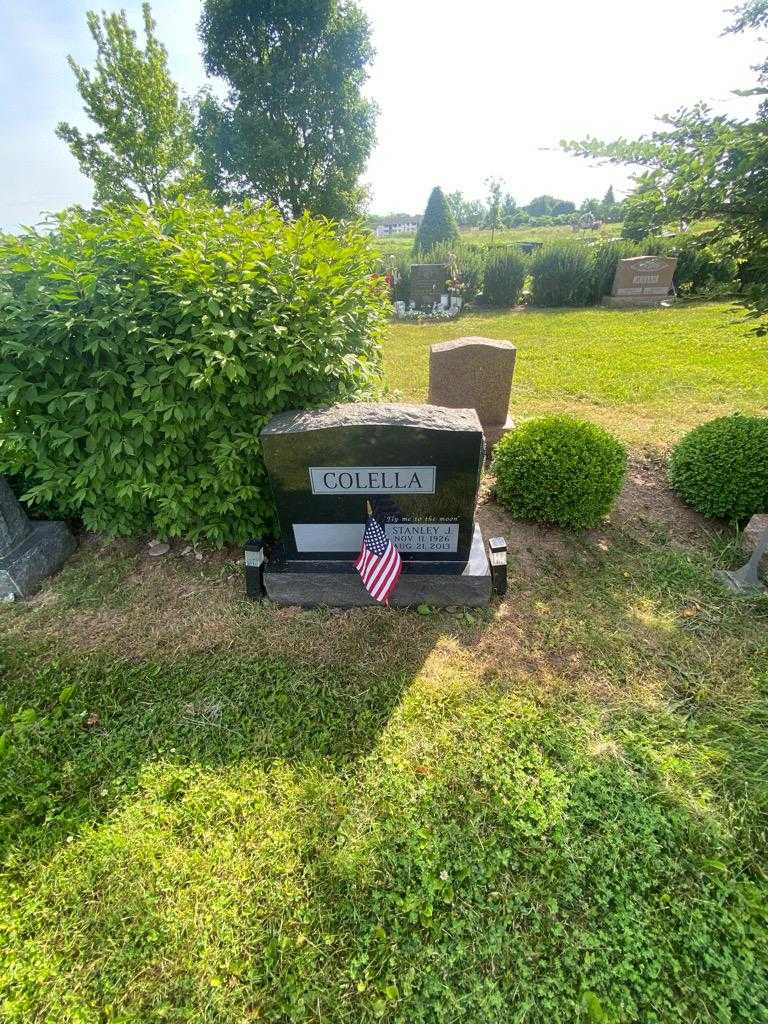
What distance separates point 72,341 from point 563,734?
364 centimetres

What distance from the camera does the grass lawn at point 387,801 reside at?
63.4 inches

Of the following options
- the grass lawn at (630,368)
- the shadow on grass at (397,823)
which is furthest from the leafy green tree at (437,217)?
the shadow on grass at (397,823)

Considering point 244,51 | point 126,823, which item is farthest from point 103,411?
point 244,51

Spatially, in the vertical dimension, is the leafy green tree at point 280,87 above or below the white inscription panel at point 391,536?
above

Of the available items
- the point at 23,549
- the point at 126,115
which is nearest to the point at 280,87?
the point at 126,115

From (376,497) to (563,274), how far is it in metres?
14.3

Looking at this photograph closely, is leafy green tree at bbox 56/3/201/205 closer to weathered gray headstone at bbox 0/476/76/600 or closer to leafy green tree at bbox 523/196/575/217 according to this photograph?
weathered gray headstone at bbox 0/476/76/600

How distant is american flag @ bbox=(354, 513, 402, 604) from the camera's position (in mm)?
2855

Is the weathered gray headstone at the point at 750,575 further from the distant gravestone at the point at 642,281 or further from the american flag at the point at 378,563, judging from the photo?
the distant gravestone at the point at 642,281

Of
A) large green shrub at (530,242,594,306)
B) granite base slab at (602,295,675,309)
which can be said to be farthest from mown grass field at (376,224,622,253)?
granite base slab at (602,295,675,309)

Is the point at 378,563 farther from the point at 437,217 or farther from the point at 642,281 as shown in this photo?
the point at 437,217

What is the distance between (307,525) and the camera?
3172mm

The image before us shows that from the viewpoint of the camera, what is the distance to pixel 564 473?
366 centimetres

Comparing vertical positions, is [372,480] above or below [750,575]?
above
